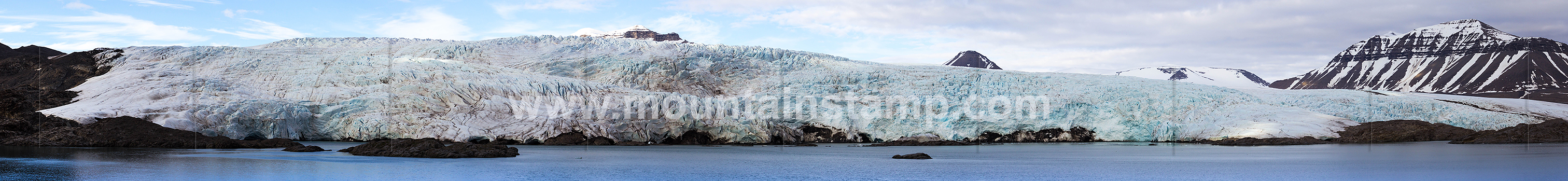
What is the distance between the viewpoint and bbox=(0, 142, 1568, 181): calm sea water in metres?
15.0

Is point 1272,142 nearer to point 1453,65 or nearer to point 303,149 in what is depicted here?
point 303,149

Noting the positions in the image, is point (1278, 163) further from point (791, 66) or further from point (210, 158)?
point (791, 66)

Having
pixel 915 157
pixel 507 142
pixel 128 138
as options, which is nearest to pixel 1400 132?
pixel 915 157

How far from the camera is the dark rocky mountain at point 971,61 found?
8519 cm

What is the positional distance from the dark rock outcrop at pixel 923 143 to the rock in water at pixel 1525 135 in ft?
45.1

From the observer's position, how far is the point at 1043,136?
32.4 meters

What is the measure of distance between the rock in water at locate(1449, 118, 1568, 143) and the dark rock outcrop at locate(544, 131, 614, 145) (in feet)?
76.9

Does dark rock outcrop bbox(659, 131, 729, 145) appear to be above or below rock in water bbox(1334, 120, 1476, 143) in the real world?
below

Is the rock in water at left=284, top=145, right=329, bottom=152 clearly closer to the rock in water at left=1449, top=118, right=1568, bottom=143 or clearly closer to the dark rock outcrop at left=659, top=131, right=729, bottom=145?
the dark rock outcrop at left=659, top=131, right=729, bottom=145

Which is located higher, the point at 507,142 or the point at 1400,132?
the point at 1400,132

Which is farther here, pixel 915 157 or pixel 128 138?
pixel 128 138

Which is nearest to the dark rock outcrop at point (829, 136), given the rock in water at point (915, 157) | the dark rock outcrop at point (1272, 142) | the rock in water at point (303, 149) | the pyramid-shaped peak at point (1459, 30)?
the dark rock outcrop at point (1272, 142)

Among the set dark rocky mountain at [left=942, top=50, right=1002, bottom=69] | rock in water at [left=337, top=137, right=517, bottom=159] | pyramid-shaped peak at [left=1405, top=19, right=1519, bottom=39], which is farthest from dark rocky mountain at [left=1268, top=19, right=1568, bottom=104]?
rock in water at [left=337, top=137, right=517, bottom=159]

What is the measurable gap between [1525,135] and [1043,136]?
42.2 ft
